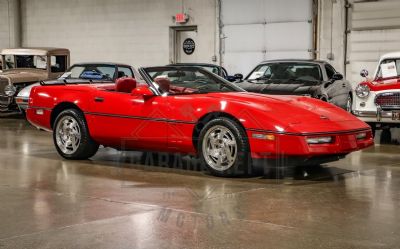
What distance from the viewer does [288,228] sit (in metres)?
4.90

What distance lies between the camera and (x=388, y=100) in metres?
10.9

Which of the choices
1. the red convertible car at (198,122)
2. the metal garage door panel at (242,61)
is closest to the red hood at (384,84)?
the red convertible car at (198,122)

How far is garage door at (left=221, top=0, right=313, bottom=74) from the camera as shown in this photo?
18.0 meters

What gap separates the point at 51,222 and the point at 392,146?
6.98 m

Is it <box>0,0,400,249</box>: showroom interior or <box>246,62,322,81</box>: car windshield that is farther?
<box>246,62,322,81</box>: car windshield

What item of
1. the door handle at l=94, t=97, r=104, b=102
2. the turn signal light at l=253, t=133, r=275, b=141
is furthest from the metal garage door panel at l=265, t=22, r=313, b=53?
the turn signal light at l=253, t=133, r=275, b=141

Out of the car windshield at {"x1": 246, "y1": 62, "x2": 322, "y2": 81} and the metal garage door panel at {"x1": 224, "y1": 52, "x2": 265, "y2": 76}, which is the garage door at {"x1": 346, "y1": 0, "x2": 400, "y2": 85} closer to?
the metal garage door panel at {"x1": 224, "y1": 52, "x2": 265, "y2": 76}

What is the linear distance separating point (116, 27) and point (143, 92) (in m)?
14.8

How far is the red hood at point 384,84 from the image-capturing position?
1087 cm

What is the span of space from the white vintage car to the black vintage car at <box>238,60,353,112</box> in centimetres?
73

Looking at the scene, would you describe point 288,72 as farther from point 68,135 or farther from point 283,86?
point 68,135

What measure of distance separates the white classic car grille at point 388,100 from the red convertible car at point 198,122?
337 cm

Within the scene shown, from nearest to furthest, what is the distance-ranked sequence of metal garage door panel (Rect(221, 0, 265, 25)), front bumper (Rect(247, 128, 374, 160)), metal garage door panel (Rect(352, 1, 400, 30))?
front bumper (Rect(247, 128, 374, 160)) < metal garage door panel (Rect(352, 1, 400, 30)) < metal garage door panel (Rect(221, 0, 265, 25))

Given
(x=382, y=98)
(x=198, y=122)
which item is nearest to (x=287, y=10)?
(x=382, y=98)
